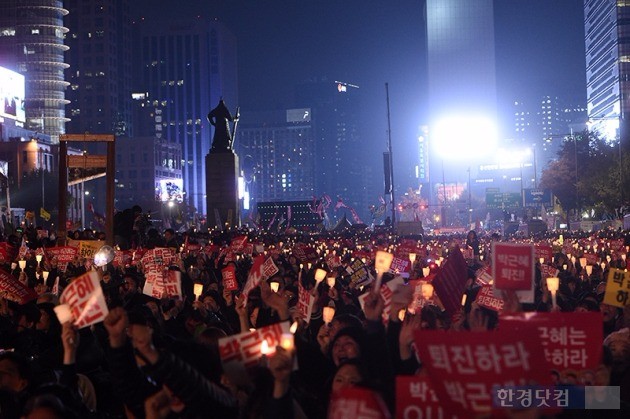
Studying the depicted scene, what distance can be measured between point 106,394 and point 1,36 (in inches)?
5443

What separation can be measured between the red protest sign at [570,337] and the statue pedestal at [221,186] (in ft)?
128

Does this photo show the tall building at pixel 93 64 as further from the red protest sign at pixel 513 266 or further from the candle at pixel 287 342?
the candle at pixel 287 342

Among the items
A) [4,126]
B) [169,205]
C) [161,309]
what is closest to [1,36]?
[4,126]

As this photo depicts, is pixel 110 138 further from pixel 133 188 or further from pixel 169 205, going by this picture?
pixel 133 188

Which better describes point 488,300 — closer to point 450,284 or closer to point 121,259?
point 450,284

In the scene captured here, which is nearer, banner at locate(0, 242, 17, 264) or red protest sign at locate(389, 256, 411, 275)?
red protest sign at locate(389, 256, 411, 275)

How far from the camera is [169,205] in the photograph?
4569 inches

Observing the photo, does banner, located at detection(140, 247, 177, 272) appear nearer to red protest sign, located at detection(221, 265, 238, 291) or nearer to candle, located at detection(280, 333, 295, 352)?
red protest sign, located at detection(221, 265, 238, 291)

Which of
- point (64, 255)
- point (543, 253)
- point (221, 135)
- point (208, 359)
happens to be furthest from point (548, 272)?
point (221, 135)

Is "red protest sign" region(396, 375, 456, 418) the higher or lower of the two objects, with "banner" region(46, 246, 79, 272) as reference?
lower

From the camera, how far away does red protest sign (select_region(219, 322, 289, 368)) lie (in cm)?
568

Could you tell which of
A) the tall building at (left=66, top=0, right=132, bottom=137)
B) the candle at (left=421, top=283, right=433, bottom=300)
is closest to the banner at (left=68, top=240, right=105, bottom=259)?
the candle at (left=421, top=283, right=433, bottom=300)

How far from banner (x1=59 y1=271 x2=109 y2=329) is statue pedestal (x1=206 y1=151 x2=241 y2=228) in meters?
38.6

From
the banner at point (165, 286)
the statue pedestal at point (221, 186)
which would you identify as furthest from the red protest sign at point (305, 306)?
the statue pedestal at point (221, 186)
